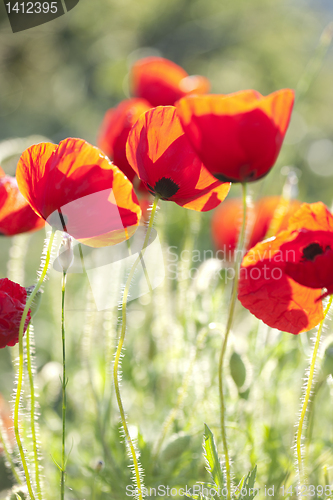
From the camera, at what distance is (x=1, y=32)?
2.11 m

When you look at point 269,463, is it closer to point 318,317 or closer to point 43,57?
point 318,317

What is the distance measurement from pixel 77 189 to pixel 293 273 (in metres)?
0.18

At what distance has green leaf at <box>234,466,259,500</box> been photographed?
0.34 meters

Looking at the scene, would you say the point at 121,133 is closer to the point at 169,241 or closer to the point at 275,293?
the point at 275,293

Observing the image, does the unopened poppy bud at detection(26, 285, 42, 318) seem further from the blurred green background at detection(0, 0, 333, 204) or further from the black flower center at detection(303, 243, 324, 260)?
the blurred green background at detection(0, 0, 333, 204)

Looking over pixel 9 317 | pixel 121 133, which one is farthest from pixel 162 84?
pixel 9 317

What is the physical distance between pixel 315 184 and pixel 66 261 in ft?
5.68

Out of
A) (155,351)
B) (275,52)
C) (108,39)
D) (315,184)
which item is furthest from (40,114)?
(155,351)

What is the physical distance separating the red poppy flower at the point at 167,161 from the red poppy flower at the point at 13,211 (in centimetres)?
13

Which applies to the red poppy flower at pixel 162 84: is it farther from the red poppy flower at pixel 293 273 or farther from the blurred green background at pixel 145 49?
the blurred green background at pixel 145 49

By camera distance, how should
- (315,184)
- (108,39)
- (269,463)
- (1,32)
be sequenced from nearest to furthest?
(269,463) < (315,184) < (1,32) < (108,39)

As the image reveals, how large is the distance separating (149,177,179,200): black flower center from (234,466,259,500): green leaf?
23 cm

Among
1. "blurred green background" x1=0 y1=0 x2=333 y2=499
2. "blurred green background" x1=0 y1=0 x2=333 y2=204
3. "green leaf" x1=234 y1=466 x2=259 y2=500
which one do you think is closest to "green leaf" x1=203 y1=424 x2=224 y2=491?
"green leaf" x1=234 y1=466 x2=259 y2=500

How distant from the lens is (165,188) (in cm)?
37
